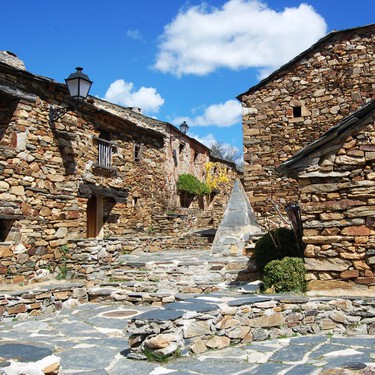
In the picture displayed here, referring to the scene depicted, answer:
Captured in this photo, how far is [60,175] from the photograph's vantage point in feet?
38.1

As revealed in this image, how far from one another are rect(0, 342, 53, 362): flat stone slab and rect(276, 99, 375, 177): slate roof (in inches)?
173

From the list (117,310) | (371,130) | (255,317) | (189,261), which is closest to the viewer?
(255,317)

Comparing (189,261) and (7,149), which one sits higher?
(7,149)

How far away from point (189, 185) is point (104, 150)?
7.76 metres

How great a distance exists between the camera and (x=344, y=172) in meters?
6.32

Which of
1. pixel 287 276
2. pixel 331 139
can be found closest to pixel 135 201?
pixel 287 276

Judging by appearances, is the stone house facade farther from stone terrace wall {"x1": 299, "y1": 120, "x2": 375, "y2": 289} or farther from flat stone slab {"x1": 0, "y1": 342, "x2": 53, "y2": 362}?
flat stone slab {"x1": 0, "y1": 342, "x2": 53, "y2": 362}

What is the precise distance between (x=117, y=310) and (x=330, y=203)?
429cm

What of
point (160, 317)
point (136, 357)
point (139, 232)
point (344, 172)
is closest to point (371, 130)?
point (344, 172)

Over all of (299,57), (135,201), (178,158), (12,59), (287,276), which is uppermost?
(12,59)

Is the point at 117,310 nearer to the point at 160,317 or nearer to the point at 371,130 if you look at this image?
the point at 160,317

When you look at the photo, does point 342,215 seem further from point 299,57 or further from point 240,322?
point 299,57

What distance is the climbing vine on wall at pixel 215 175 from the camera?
82.5ft

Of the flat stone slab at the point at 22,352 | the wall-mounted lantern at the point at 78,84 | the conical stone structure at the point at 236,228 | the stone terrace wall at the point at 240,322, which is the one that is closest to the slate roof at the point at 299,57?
the conical stone structure at the point at 236,228
